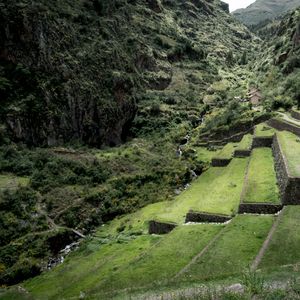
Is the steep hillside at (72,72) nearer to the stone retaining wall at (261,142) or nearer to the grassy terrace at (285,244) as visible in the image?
the stone retaining wall at (261,142)

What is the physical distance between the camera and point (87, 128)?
78.9m

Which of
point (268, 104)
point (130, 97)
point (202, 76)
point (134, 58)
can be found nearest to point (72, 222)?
point (268, 104)

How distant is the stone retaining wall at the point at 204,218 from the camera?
1323 inches

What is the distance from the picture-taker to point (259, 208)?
31.2 m

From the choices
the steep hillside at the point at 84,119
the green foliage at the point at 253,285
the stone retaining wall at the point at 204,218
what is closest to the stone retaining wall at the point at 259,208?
the stone retaining wall at the point at 204,218

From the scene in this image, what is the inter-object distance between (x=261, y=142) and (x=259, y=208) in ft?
70.9

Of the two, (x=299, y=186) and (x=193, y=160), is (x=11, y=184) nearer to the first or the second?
(x=193, y=160)

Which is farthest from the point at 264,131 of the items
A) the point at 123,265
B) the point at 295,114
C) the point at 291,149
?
the point at 123,265

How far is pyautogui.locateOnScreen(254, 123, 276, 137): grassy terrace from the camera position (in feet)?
172

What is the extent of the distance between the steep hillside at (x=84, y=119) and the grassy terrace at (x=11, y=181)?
251mm

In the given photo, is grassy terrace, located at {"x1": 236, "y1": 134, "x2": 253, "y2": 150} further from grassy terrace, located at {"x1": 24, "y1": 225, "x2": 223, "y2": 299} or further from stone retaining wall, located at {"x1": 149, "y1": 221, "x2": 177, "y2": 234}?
grassy terrace, located at {"x1": 24, "y1": 225, "x2": 223, "y2": 299}

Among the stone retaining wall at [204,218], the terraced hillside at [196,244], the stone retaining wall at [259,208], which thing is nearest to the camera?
the terraced hillside at [196,244]

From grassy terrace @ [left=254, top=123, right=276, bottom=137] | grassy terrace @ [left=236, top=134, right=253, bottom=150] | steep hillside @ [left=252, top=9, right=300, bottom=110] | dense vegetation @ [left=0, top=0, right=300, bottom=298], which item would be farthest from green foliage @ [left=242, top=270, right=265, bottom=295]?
steep hillside @ [left=252, top=9, right=300, bottom=110]

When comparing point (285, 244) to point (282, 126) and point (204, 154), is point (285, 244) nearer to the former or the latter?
point (282, 126)
